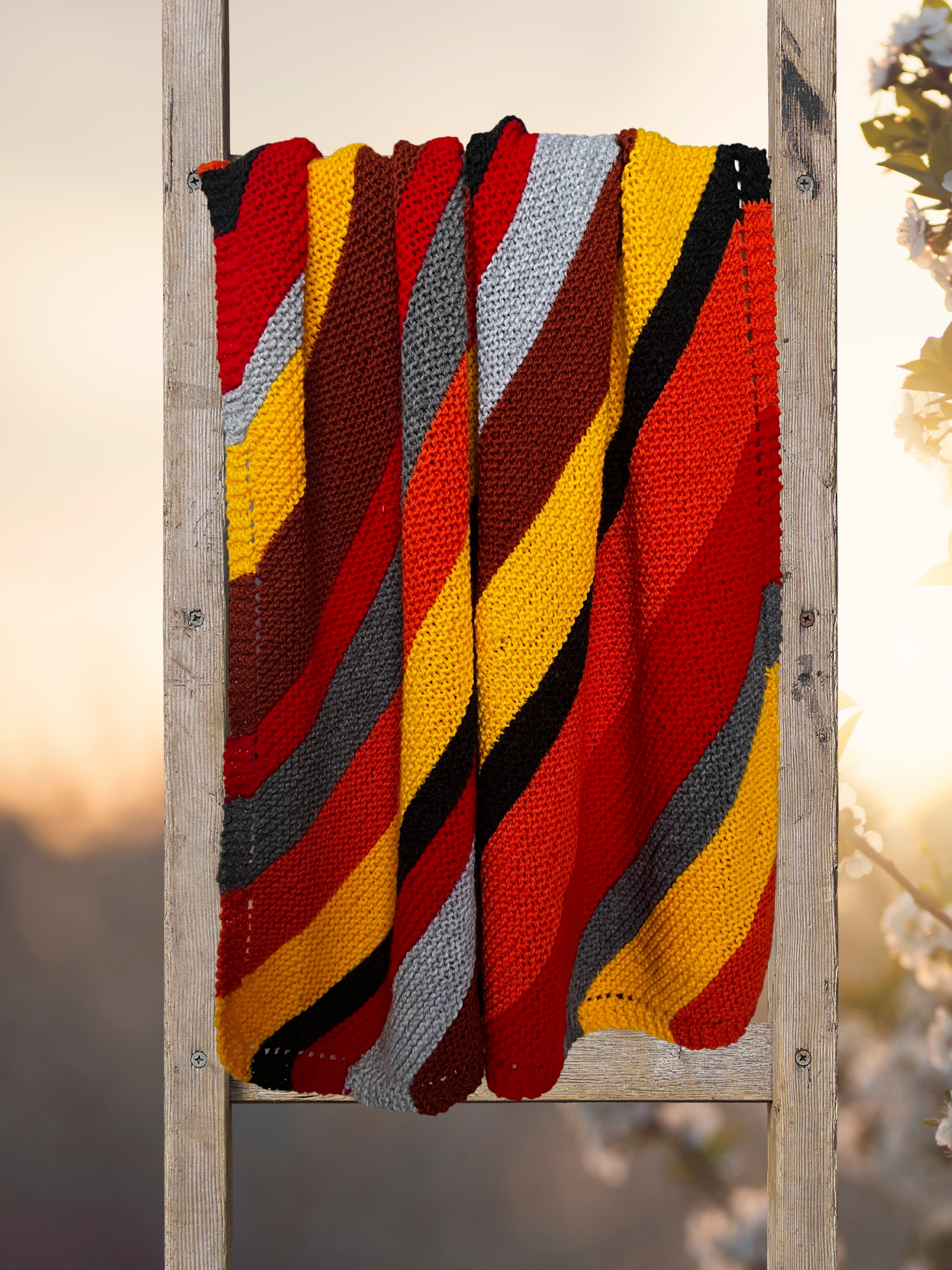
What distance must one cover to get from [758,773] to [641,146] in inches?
12.5

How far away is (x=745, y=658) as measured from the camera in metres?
0.43

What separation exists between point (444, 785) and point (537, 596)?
10 centimetres

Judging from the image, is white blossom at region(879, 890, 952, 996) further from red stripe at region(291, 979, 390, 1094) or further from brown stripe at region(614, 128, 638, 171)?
brown stripe at region(614, 128, 638, 171)

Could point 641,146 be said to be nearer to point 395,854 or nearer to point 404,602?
point 404,602

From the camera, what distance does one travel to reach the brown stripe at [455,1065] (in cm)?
41

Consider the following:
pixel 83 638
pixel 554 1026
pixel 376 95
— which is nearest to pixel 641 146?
pixel 554 1026

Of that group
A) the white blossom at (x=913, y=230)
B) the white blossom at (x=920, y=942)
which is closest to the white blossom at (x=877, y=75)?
the white blossom at (x=913, y=230)

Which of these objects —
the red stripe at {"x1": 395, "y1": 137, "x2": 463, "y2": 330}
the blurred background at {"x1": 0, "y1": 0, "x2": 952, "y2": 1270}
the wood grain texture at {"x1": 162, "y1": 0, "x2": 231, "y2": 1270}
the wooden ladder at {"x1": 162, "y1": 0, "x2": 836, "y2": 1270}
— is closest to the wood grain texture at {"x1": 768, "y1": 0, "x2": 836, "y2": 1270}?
the wooden ladder at {"x1": 162, "y1": 0, "x2": 836, "y2": 1270}

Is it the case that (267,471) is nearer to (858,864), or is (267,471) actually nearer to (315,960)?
(315,960)

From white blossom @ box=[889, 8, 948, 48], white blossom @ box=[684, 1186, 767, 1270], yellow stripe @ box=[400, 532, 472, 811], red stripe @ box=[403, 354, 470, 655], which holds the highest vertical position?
white blossom @ box=[889, 8, 948, 48]

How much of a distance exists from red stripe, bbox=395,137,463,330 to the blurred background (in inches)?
22.1

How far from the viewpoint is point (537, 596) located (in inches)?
16.0

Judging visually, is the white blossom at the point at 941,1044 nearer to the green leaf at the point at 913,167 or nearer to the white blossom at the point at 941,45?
the green leaf at the point at 913,167

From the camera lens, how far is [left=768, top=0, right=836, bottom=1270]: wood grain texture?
1.65ft
